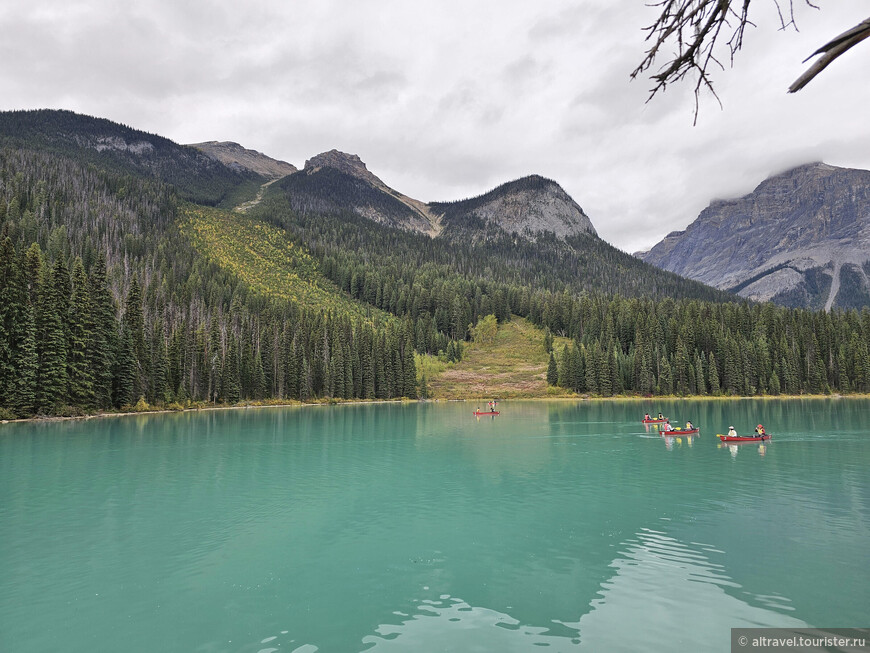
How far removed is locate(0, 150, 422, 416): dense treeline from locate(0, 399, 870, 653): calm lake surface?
32879mm

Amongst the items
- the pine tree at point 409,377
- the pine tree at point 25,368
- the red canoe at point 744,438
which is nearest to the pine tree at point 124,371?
the pine tree at point 25,368

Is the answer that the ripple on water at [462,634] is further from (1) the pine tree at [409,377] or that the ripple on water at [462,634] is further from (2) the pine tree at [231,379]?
(1) the pine tree at [409,377]

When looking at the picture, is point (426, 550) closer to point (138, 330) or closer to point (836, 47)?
point (836, 47)

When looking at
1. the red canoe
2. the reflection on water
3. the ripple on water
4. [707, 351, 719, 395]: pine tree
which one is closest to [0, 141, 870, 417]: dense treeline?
[707, 351, 719, 395]: pine tree

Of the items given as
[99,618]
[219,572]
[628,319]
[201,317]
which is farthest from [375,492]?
[628,319]

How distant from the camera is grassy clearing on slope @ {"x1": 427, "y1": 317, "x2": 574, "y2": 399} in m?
136

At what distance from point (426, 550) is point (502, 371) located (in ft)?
447

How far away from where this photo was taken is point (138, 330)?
87312 millimetres

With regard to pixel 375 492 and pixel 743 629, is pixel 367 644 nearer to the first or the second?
pixel 743 629

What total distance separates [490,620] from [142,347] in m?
91.4

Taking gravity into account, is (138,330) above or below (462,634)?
above

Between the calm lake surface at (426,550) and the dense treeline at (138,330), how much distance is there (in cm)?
3288

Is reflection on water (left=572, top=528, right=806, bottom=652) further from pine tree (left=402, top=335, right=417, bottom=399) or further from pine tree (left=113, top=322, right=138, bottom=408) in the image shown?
pine tree (left=402, top=335, right=417, bottom=399)

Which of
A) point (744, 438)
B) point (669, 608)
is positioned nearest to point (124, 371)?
point (744, 438)
